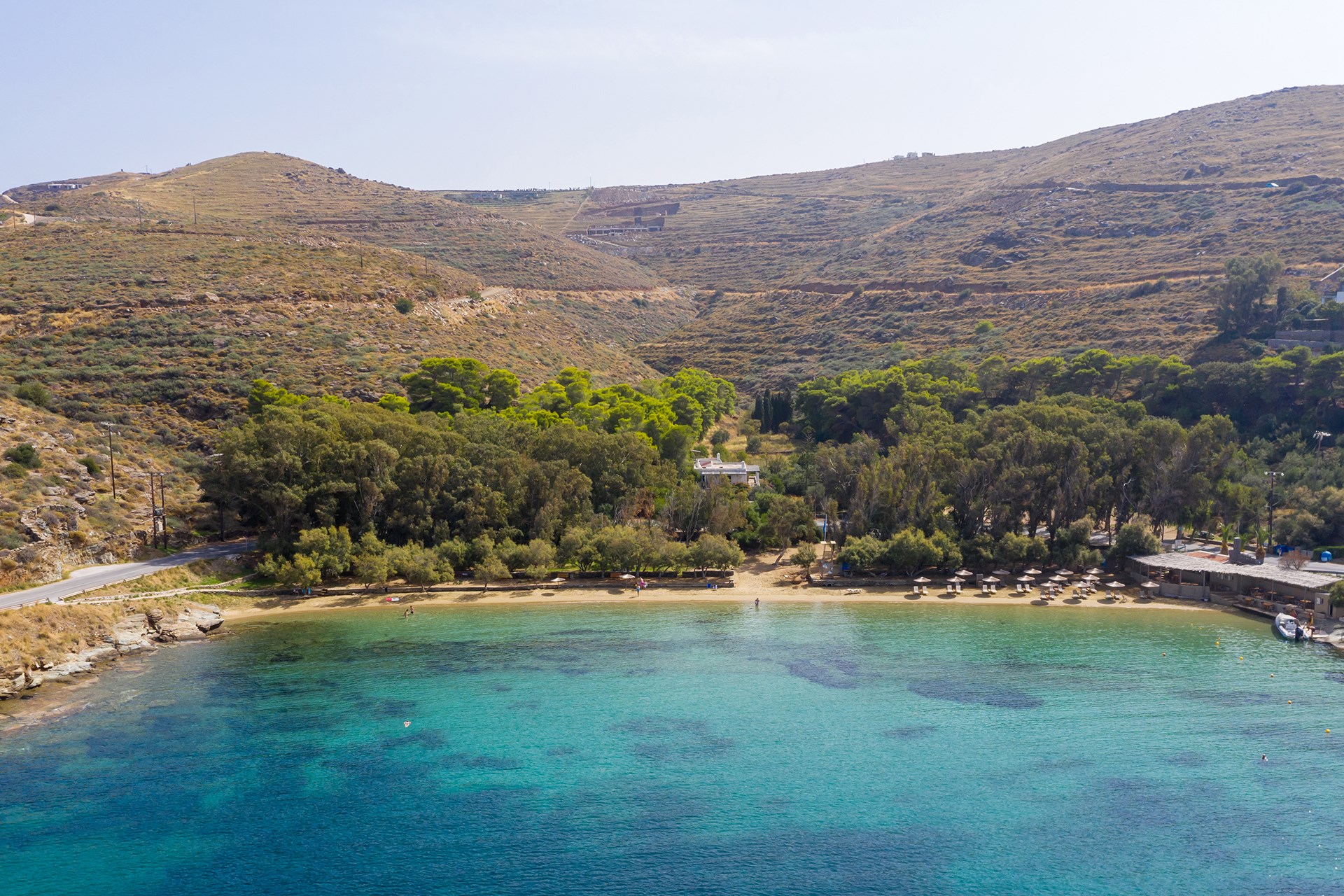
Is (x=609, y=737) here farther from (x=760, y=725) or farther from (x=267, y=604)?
(x=267, y=604)

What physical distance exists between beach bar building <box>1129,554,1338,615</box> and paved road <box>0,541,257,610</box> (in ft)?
166

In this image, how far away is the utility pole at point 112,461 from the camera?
2046 inches

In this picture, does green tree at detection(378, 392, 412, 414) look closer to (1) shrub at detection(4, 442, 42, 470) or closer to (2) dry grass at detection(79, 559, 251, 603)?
(2) dry grass at detection(79, 559, 251, 603)

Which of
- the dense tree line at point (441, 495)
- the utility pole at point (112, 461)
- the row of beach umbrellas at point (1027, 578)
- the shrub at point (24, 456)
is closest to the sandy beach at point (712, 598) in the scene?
the row of beach umbrellas at point (1027, 578)

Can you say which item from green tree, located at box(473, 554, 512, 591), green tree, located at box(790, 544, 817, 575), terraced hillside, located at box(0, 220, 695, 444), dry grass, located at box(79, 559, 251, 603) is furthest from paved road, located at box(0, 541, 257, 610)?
green tree, located at box(790, 544, 817, 575)

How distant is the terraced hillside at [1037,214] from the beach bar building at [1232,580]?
52.8m

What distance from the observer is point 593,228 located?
170m

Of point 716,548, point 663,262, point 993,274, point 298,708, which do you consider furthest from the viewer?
point 663,262

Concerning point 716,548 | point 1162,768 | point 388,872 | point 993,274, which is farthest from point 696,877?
point 993,274

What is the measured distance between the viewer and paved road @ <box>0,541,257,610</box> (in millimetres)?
42088

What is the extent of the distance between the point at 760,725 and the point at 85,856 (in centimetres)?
2106

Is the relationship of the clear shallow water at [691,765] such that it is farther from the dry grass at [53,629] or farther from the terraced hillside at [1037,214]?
the terraced hillside at [1037,214]

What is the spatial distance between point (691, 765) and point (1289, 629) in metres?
30.5


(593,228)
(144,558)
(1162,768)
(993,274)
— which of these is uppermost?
(593,228)
